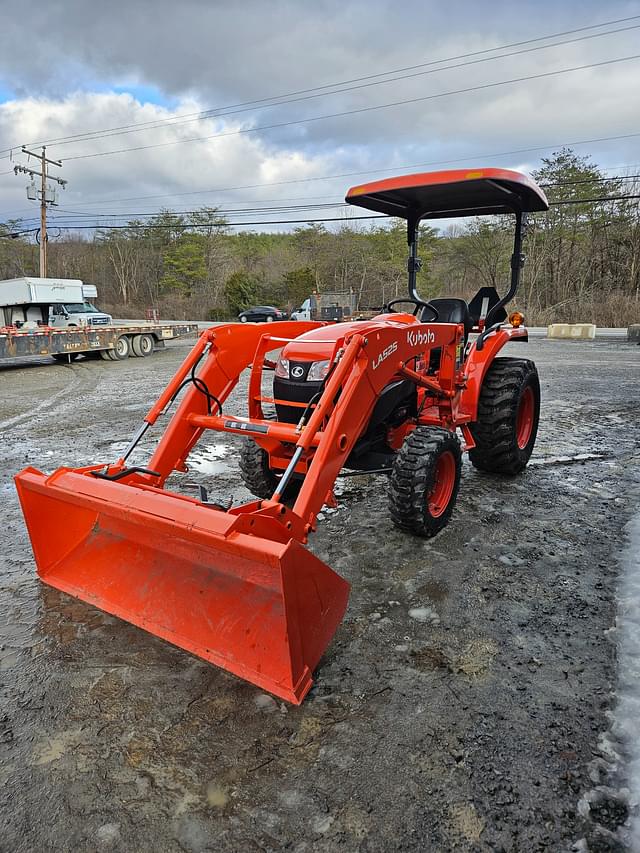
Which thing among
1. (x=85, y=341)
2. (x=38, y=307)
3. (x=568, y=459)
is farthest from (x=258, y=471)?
(x=38, y=307)

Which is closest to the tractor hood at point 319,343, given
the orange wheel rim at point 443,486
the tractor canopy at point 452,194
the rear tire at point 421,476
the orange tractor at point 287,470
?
the orange tractor at point 287,470

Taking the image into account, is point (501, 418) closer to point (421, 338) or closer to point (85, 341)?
point (421, 338)

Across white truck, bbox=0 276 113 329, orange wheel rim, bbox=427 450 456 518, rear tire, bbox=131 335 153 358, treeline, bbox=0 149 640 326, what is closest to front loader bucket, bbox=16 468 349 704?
orange wheel rim, bbox=427 450 456 518

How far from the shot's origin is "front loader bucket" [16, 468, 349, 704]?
2164 mm

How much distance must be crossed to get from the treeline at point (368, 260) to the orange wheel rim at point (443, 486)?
1449 cm

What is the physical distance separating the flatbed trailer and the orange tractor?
1085cm

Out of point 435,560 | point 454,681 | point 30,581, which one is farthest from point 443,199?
point 30,581

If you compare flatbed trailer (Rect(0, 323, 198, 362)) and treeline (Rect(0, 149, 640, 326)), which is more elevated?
treeline (Rect(0, 149, 640, 326))

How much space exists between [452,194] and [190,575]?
3.50m

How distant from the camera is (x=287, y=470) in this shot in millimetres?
2545

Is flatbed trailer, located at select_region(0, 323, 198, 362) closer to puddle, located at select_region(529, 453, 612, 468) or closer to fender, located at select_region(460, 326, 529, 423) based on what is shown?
fender, located at select_region(460, 326, 529, 423)

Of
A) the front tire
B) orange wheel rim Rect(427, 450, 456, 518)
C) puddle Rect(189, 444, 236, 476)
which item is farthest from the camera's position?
puddle Rect(189, 444, 236, 476)

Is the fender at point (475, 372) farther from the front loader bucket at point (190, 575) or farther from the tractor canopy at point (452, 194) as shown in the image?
the front loader bucket at point (190, 575)

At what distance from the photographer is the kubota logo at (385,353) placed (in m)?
3.00
